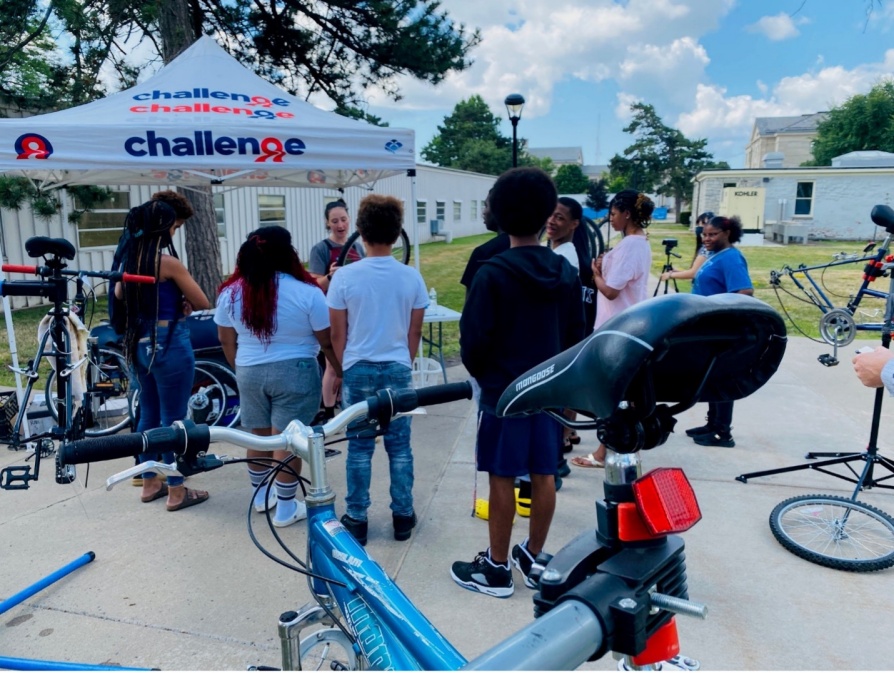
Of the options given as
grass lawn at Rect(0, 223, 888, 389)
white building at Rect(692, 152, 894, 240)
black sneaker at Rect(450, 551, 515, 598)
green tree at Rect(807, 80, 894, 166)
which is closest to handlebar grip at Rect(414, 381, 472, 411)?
black sneaker at Rect(450, 551, 515, 598)

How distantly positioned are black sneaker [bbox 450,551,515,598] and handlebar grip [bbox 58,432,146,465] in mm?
1991

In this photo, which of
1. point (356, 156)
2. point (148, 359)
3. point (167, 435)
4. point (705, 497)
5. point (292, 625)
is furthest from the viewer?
point (356, 156)

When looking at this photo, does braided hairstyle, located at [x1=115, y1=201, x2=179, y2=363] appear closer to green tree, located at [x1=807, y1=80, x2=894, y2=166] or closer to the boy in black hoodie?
the boy in black hoodie

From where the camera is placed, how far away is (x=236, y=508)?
3906mm

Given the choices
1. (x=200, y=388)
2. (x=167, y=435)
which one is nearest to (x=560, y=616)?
(x=167, y=435)

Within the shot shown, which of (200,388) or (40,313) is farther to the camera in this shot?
(40,313)

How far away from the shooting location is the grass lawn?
362 inches

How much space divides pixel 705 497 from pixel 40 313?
11598mm

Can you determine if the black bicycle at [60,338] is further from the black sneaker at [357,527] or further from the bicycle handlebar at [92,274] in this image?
the black sneaker at [357,527]

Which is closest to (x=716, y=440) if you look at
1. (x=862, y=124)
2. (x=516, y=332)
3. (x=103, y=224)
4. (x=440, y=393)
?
(x=516, y=332)

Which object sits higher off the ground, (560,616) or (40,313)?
(560,616)

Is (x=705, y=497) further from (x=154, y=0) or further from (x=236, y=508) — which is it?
(x=154, y=0)

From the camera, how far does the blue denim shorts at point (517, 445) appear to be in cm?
269

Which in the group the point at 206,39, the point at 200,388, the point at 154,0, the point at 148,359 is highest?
the point at 154,0
